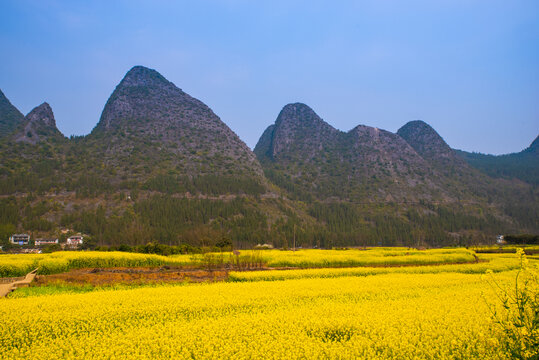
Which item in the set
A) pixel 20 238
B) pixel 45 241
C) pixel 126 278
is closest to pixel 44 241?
pixel 45 241

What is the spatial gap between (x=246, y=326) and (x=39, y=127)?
13822cm

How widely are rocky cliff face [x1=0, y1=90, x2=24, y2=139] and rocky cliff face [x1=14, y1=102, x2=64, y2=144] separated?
40.1 m

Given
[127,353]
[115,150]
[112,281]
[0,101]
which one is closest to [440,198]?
[115,150]

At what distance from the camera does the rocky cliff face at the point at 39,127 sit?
116 m

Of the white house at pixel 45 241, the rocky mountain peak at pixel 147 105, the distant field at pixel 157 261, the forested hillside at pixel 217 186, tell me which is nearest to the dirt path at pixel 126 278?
the distant field at pixel 157 261

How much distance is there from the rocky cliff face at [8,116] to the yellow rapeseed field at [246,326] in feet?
587

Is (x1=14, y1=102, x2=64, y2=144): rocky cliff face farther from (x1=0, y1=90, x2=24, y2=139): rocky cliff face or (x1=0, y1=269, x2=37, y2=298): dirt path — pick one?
(x1=0, y1=269, x2=37, y2=298): dirt path

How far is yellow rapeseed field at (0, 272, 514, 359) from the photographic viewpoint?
9.79m

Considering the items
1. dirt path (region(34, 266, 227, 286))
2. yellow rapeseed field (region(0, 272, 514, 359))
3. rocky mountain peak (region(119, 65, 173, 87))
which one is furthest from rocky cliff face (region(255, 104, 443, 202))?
yellow rapeseed field (region(0, 272, 514, 359))

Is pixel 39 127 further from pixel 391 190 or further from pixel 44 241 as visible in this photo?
pixel 391 190

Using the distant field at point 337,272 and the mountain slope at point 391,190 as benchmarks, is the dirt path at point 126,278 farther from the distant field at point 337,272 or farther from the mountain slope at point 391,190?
the mountain slope at point 391,190

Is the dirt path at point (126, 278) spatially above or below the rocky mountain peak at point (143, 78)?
below

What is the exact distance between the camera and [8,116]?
169375 mm

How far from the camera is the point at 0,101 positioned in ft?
573
